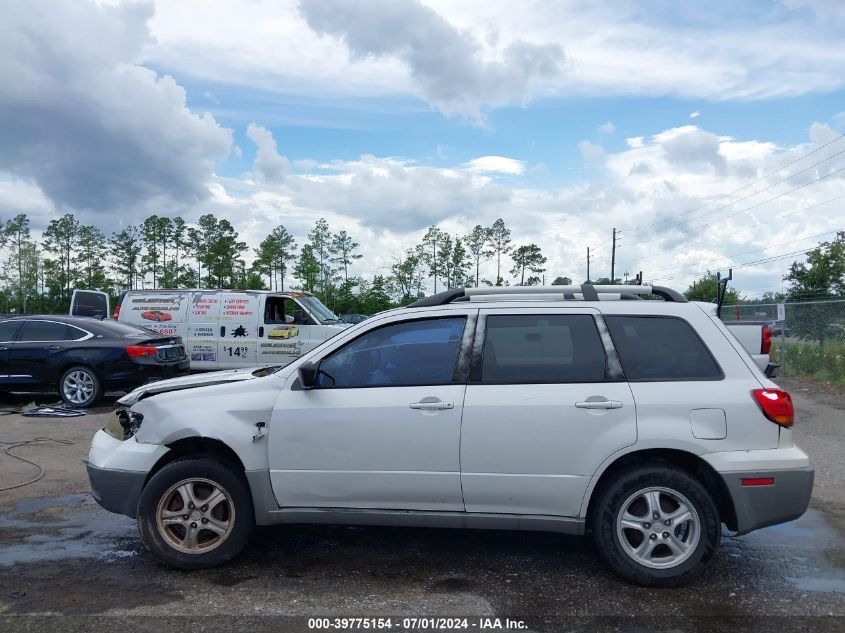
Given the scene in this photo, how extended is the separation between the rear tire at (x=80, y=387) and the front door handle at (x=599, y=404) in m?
9.05

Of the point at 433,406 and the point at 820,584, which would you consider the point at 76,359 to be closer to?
the point at 433,406

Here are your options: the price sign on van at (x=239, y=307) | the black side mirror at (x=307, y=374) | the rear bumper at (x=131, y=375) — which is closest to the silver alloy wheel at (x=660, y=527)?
the black side mirror at (x=307, y=374)

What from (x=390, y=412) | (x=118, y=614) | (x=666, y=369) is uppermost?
(x=666, y=369)

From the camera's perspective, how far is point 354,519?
4.36m

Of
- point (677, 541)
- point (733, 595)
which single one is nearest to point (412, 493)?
point (677, 541)

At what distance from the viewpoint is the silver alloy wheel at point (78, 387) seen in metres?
10.9

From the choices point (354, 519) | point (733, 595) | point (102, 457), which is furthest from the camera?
point (102, 457)

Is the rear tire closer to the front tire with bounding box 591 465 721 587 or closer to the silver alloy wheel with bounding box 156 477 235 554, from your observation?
the silver alloy wheel with bounding box 156 477 235 554

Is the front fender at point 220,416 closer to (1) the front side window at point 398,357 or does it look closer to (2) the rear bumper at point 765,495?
(1) the front side window at point 398,357

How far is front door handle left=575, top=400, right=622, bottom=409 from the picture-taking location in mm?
4148

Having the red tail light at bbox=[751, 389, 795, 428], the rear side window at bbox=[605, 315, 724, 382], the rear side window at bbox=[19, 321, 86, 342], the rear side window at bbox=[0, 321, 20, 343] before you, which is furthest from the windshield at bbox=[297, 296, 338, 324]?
the red tail light at bbox=[751, 389, 795, 428]

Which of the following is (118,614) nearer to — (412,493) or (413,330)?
(412,493)

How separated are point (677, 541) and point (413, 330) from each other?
6.72 ft

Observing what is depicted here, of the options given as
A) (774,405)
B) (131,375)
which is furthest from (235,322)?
(774,405)
